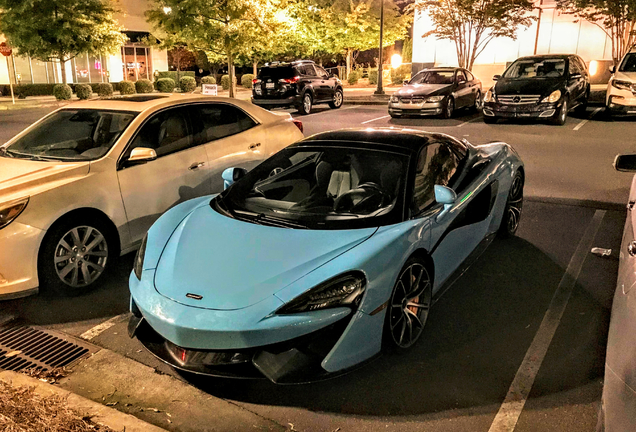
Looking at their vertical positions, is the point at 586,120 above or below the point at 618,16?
below

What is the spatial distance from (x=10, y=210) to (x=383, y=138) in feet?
9.68

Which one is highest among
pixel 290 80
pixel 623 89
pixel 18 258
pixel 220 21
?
pixel 220 21

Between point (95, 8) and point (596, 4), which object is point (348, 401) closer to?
point (596, 4)

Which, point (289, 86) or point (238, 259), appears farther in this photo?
point (289, 86)

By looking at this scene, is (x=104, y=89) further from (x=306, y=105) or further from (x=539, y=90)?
(x=539, y=90)

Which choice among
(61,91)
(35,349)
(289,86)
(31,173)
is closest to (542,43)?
(289,86)

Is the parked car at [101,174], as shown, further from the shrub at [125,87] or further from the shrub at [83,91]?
the shrub at [125,87]

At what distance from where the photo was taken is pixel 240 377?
3.03 m

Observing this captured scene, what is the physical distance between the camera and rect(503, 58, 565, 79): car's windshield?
47.9 ft

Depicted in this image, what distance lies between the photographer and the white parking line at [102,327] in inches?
163

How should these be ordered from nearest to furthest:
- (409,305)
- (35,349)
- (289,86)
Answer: (409,305), (35,349), (289,86)

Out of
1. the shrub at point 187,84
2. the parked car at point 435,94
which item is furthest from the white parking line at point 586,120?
the shrub at point 187,84

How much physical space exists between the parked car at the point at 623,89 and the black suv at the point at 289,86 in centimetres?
914

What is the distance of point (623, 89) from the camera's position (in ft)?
47.1
